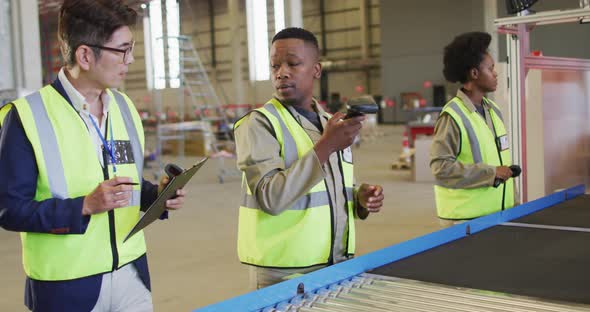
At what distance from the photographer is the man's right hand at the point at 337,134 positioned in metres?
1.65

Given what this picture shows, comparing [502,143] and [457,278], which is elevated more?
[502,143]

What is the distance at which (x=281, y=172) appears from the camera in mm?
1730

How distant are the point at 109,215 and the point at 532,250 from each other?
4.02ft

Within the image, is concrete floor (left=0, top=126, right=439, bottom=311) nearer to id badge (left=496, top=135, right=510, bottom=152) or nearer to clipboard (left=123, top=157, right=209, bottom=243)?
id badge (left=496, top=135, right=510, bottom=152)

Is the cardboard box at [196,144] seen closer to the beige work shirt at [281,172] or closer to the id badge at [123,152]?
the beige work shirt at [281,172]

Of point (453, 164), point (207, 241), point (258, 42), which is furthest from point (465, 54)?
point (258, 42)

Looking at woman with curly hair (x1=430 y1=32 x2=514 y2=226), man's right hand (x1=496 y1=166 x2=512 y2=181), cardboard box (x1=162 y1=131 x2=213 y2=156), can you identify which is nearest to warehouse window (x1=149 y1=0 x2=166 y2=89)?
cardboard box (x1=162 y1=131 x2=213 y2=156)

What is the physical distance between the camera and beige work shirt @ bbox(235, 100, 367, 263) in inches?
66.9

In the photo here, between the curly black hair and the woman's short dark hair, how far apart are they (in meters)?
1.75

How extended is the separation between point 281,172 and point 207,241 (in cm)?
453

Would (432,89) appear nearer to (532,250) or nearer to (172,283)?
(172,283)

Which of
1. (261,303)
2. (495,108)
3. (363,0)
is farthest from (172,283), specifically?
(363,0)

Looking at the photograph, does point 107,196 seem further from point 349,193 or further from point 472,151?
point 472,151

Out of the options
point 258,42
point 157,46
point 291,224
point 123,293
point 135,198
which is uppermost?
point 258,42
